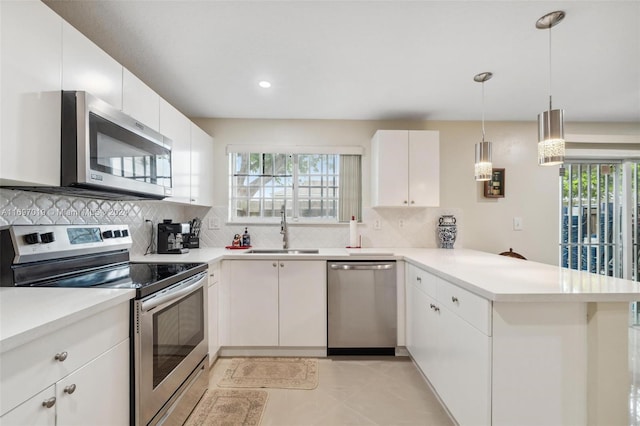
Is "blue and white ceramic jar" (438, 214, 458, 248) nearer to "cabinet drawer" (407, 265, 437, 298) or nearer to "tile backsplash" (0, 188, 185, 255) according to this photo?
"cabinet drawer" (407, 265, 437, 298)

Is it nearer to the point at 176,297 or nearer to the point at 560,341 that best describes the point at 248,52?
the point at 176,297

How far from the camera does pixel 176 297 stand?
1.59 m

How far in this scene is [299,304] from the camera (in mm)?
2541

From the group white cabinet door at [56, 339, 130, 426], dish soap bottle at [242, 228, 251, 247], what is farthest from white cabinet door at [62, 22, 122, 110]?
dish soap bottle at [242, 228, 251, 247]

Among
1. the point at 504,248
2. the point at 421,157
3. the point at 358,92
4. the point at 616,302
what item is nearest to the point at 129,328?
the point at 616,302

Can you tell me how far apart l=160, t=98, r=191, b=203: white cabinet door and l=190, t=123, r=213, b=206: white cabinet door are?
0.09 meters

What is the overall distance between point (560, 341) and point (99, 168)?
220cm

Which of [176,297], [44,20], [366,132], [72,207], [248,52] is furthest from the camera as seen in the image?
[366,132]

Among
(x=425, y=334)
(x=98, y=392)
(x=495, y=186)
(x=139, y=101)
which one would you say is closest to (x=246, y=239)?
(x=139, y=101)

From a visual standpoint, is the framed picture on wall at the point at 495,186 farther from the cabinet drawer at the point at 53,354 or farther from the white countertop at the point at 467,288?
the cabinet drawer at the point at 53,354

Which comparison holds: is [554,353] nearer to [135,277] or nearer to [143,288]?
[143,288]

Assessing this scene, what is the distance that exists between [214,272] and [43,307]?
1.40m

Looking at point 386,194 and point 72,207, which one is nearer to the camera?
point 72,207

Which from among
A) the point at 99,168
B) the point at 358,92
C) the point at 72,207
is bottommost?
the point at 72,207
